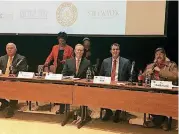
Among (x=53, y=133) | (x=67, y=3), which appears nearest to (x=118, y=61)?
(x=53, y=133)

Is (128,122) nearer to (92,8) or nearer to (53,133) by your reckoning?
(53,133)

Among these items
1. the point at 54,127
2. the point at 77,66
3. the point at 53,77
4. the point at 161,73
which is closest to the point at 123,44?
the point at 77,66

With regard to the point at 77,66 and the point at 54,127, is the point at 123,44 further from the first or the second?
the point at 54,127

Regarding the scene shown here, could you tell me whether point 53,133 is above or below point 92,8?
below

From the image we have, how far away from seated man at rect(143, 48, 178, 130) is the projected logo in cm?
195

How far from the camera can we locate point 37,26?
18.7ft

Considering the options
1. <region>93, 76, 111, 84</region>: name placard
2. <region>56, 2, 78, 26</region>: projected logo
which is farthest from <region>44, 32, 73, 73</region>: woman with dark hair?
<region>93, 76, 111, 84</region>: name placard

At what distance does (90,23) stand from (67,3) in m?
0.58

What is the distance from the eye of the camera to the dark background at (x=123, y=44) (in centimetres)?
504

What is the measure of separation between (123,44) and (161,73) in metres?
1.69

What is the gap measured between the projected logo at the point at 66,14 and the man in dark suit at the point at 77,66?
48.4 inches

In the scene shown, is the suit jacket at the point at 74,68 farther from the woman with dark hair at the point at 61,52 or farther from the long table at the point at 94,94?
the woman with dark hair at the point at 61,52

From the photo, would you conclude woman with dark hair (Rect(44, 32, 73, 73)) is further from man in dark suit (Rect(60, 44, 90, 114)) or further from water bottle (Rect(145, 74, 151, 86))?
water bottle (Rect(145, 74, 151, 86))

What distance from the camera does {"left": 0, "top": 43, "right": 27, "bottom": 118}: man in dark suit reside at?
444 cm
